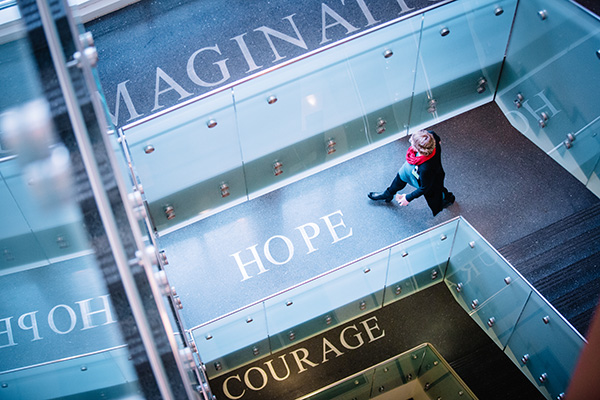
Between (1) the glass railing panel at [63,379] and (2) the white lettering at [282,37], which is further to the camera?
(2) the white lettering at [282,37]

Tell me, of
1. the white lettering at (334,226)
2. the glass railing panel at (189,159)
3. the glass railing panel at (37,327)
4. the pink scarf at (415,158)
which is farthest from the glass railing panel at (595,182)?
the glass railing panel at (37,327)

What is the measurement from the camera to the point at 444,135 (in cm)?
852

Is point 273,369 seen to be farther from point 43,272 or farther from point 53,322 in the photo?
point 43,272

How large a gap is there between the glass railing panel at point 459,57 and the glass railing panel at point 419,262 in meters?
1.47

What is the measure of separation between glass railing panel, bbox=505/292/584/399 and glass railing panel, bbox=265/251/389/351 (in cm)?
151

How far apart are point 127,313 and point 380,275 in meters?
5.14

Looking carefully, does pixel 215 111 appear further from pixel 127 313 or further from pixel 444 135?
pixel 127 313

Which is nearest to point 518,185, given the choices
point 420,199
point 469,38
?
point 420,199

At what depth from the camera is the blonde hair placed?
684 cm

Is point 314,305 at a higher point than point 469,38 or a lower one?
lower

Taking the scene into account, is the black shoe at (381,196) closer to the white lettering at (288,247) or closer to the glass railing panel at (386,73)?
the glass railing panel at (386,73)

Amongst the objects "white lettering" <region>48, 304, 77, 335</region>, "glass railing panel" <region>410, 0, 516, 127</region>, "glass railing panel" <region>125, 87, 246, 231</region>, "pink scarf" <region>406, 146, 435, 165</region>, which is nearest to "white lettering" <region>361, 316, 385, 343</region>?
"glass railing panel" <region>125, 87, 246, 231</region>

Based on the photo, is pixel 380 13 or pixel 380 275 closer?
pixel 380 275

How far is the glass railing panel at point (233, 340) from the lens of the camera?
724 cm
